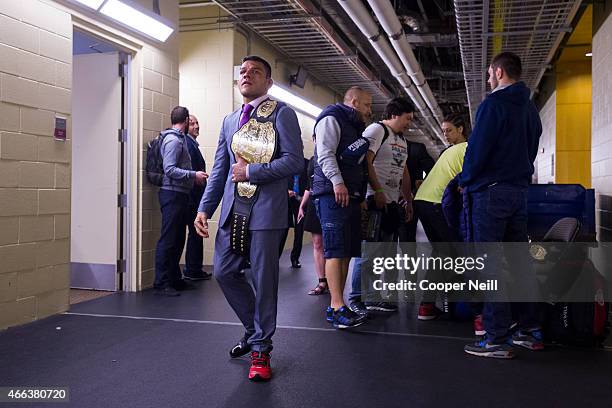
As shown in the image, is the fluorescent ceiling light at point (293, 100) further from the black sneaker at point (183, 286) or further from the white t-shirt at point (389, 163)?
the white t-shirt at point (389, 163)

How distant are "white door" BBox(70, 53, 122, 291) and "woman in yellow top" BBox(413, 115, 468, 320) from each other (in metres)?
2.62

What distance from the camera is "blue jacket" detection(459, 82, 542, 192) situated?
2.66 m

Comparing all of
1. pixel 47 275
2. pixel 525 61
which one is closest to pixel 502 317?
pixel 47 275

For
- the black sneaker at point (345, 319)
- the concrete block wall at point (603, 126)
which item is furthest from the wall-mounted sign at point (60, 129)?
the concrete block wall at point (603, 126)

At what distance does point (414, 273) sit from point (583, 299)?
1575mm

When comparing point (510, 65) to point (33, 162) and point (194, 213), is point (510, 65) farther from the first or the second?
point (194, 213)

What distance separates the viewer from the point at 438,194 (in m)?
3.45

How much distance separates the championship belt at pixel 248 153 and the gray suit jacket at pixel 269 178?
30 mm

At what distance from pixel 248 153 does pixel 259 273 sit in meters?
0.56

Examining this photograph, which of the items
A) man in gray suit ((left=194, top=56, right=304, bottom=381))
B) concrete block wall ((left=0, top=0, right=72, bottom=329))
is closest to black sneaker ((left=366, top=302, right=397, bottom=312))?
man in gray suit ((left=194, top=56, right=304, bottom=381))

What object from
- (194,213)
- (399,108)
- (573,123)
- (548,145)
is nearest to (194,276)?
(194,213)

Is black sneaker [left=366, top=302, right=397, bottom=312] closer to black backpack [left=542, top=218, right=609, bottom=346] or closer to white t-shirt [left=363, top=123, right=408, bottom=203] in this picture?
white t-shirt [left=363, top=123, right=408, bottom=203]

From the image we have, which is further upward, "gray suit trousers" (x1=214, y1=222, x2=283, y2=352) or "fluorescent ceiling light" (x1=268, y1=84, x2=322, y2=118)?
"fluorescent ceiling light" (x1=268, y1=84, x2=322, y2=118)

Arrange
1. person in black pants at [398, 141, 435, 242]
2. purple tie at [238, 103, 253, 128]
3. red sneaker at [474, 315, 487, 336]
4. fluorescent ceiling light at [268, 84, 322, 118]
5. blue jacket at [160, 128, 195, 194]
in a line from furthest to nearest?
fluorescent ceiling light at [268, 84, 322, 118]
blue jacket at [160, 128, 195, 194]
person in black pants at [398, 141, 435, 242]
red sneaker at [474, 315, 487, 336]
purple tie at [238, 103, 253, 128]
